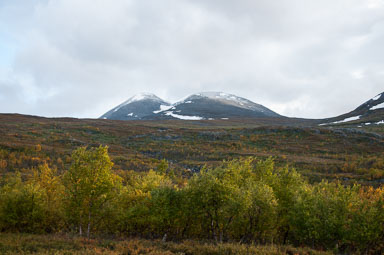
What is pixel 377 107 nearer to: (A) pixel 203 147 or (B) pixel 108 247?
(A) pixel 203 147

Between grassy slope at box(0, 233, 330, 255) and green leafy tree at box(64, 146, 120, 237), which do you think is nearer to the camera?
grassy slope at box(0, 233, 330, 255)

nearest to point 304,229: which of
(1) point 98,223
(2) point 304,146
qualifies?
(1) point 98,223

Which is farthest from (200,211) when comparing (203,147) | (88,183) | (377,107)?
(377,107)

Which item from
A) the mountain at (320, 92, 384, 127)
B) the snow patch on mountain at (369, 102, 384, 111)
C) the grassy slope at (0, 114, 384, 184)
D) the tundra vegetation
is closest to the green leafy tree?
the tundra vegetation

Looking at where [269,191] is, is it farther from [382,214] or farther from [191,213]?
[382,214]

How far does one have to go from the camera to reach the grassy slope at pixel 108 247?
1434 centimetres

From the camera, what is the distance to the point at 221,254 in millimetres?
14500

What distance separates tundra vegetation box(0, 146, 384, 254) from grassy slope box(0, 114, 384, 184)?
19.3m

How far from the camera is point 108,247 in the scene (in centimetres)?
1573

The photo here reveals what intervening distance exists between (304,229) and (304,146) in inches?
2000

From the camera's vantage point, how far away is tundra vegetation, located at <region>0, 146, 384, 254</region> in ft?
57.0

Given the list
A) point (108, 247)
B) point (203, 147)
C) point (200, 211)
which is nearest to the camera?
point (108, 247)

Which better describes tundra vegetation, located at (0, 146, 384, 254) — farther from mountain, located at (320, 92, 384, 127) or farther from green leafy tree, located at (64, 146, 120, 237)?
mountain, located at (320, 92, 384, 127)

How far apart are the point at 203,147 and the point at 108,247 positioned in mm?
49413
